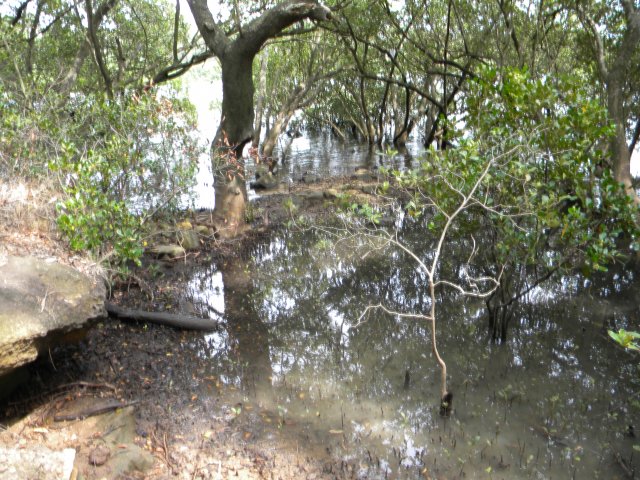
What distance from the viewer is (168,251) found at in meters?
7.96

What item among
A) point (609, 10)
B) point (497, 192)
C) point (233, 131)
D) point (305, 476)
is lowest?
point (305, 476)

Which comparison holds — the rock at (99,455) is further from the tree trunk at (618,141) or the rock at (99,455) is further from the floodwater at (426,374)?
the tree trunk at (618,141)

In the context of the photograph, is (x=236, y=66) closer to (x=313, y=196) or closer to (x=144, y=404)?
(x=313, y=196)

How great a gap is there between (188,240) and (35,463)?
5663 millimetres

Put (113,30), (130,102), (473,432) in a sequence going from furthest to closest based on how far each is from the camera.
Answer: (113,30)
(130,102)
(473,432)

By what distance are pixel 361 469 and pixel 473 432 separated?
3.22ft

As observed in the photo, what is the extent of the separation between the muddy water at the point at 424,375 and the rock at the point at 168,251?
2.64 feet

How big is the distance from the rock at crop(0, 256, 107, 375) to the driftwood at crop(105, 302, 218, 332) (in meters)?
1.34

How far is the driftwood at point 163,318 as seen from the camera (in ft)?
18.5

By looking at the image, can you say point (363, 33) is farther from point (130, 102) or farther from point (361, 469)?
point (361, 469)

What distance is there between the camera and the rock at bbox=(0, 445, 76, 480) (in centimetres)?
283

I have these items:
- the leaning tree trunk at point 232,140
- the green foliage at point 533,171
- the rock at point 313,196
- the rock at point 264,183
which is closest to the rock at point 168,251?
the leaning tree trunk at point 232,140

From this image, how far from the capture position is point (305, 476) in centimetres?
357

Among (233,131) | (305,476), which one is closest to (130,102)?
(233,131)
